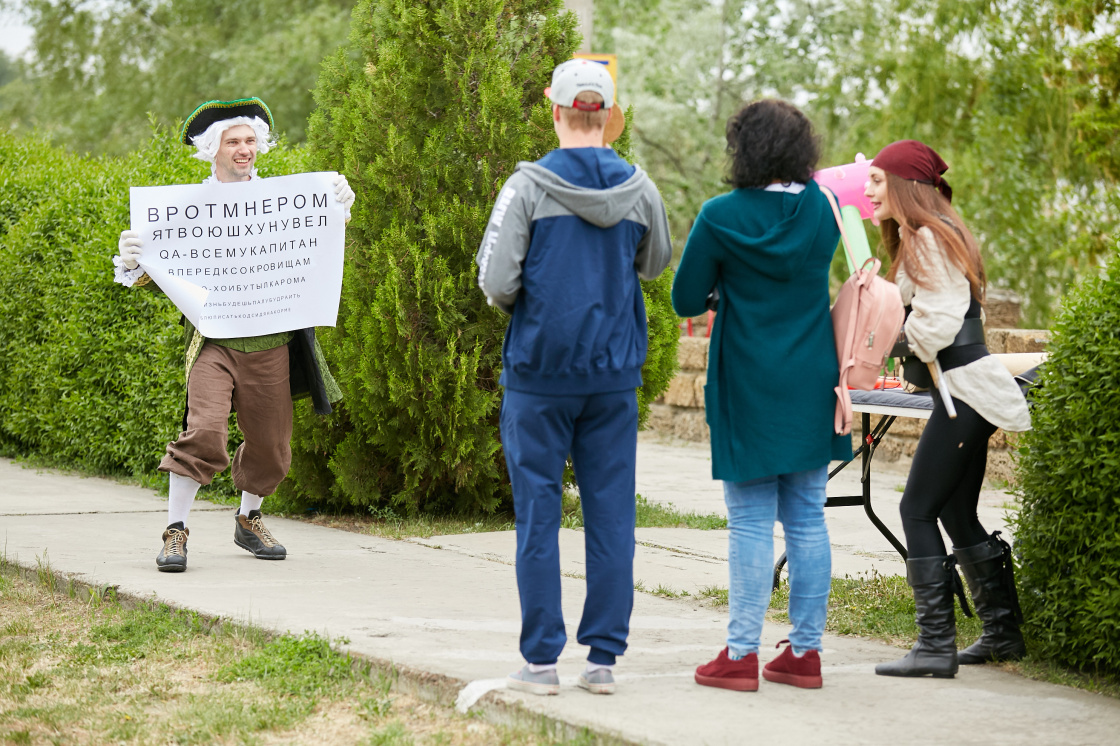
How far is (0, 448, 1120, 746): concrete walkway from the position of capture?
11.5ft

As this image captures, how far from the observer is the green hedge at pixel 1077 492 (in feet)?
13.2

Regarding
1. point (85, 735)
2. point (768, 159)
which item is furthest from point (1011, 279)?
point (85, 735)

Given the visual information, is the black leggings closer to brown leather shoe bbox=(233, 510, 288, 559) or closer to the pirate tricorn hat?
brown leather shoe bbox=(233, 510, 288, 559)

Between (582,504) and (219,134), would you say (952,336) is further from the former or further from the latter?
(219,134)

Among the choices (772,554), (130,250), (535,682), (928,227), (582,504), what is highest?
(928,227)

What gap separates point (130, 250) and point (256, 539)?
1452mm

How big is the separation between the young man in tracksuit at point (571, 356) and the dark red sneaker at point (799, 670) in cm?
57

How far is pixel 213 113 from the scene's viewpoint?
553 centimetres

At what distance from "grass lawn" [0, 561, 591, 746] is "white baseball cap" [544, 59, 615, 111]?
182 cm

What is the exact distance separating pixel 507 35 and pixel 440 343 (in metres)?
1.76

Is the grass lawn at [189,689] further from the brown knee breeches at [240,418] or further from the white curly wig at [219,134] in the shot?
the white curly wig at [219,134]

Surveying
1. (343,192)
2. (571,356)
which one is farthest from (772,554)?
(343,192)

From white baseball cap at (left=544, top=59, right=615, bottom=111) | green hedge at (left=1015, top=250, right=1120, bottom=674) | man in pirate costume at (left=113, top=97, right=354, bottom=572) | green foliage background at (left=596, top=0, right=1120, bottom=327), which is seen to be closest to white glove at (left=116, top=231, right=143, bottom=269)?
man in pirate costume at (left=113, top=97, right=354, bottom=572)

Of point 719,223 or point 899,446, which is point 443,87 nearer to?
point 719,223
